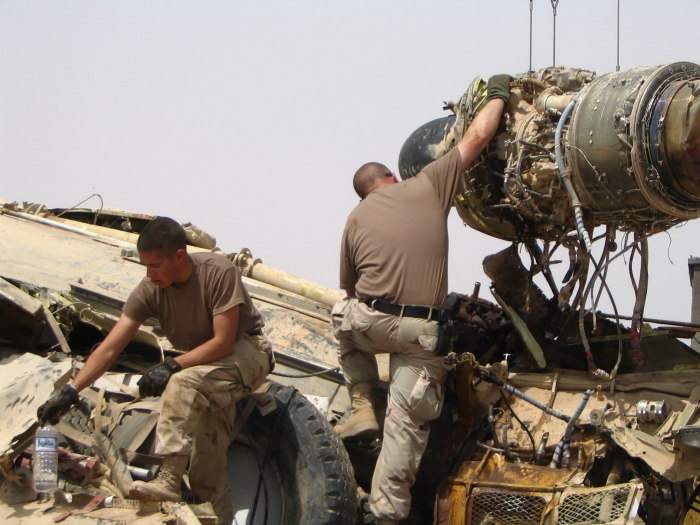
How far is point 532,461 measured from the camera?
16.6 feet

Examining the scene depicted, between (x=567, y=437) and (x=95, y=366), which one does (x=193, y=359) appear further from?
(x=567, y=437)

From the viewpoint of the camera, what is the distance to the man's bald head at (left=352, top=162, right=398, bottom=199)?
5473mm

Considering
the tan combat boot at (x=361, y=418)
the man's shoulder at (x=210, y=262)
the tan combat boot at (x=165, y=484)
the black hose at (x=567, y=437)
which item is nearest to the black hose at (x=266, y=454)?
the tan combat boot at (x=361, y=418)

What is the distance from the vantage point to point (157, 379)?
185 inches

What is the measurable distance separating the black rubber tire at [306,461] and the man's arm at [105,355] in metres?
0.82

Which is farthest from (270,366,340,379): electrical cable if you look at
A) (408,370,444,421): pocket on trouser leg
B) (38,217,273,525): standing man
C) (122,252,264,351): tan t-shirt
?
(408,370,444,421): pocket on trouser leg

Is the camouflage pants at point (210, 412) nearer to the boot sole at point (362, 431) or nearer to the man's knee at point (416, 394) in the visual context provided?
the boot sole at point (362, 431)

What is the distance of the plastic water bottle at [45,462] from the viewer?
14.4 ft

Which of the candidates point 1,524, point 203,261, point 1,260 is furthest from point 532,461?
point 1,260

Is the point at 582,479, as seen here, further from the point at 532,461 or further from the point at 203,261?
the point at 203,261

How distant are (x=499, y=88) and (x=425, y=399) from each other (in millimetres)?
1819

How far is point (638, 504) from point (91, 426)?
9.22 feet

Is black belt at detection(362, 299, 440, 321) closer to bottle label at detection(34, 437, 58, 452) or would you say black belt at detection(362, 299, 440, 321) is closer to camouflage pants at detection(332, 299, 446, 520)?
camouflage pants at detection(332, 299, 446, 520)

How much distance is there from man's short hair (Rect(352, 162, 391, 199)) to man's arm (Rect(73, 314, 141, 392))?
148cm
